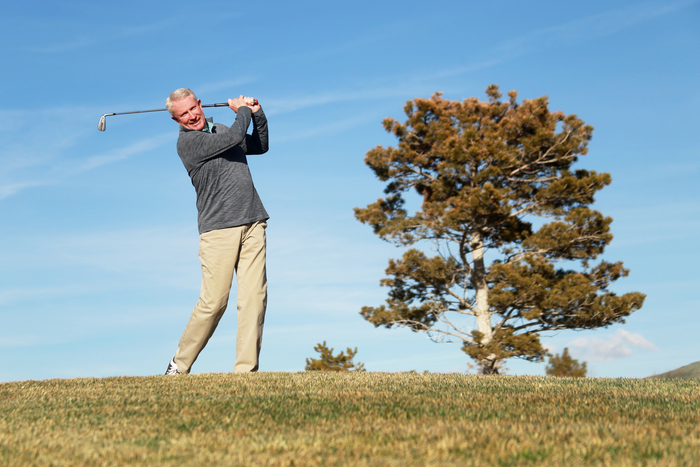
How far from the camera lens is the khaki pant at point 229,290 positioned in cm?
567

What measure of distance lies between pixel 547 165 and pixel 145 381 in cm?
1628

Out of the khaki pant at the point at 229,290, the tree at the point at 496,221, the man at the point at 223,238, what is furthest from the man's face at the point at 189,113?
the tree at the point at 496,221

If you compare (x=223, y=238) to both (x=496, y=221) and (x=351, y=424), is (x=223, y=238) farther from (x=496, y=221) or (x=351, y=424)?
(x=496, y=221)

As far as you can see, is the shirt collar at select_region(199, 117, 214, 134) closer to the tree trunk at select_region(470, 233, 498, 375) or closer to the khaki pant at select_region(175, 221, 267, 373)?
the khaki pant at select_region(175, 221, 267, 373)

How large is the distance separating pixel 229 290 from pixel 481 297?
13135 millimetres

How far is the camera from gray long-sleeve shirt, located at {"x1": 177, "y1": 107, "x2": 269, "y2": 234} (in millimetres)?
5578

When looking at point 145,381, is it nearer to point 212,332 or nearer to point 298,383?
point 212,332

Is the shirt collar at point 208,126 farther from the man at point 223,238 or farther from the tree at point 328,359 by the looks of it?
the tree at point 328,359

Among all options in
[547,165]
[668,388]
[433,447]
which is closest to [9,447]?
[433,447]

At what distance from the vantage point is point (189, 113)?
5.62 metres

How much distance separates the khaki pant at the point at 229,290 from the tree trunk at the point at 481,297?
11.7 metres

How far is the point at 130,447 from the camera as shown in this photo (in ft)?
8.87

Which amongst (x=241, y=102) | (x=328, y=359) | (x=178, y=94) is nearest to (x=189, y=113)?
(x=178, y=94)

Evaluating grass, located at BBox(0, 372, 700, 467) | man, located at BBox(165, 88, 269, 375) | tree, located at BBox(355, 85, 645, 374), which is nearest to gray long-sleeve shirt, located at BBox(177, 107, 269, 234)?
man, located at BBox(165, 88, 269, 375)
